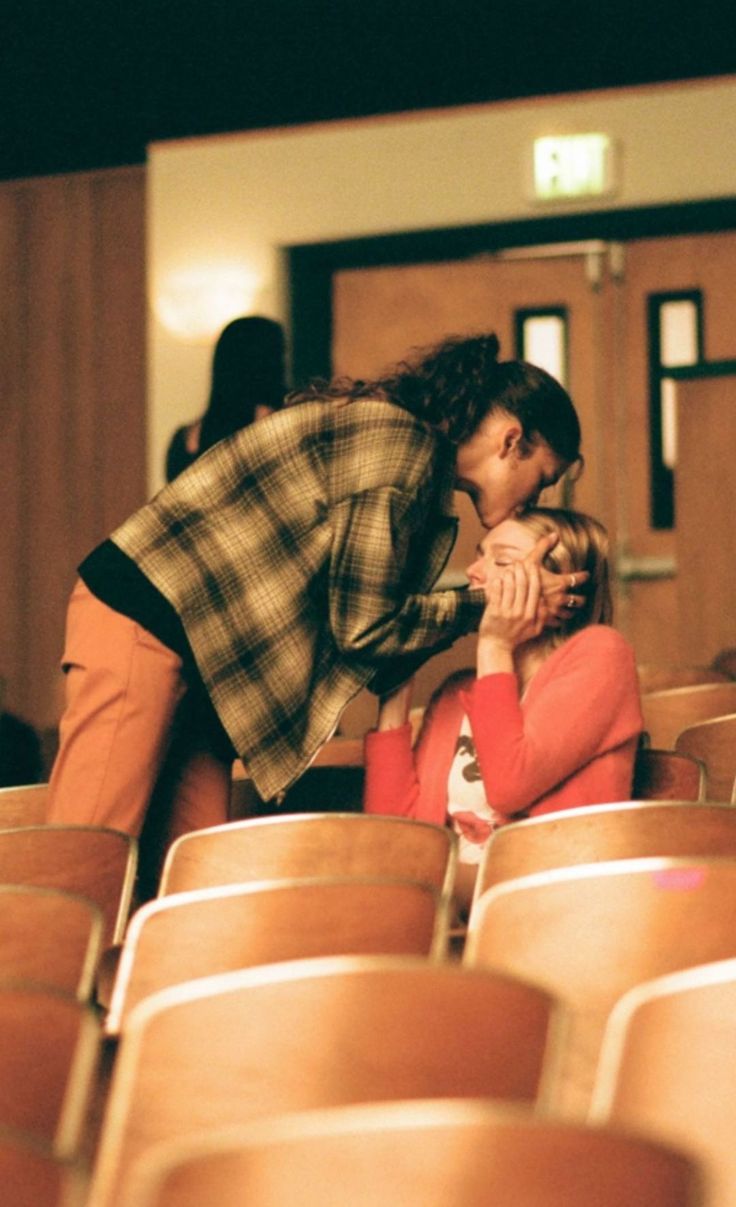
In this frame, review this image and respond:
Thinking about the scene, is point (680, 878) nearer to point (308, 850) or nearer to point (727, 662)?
point (308, 850)

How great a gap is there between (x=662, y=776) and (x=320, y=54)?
483 centimetres

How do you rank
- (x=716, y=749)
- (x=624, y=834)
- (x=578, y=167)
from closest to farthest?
(x=624, y=834) < (x=716, y=749) < (x=578, y=167)

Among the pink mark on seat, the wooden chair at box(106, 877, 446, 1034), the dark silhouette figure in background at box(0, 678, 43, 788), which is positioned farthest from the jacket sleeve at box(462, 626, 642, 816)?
the dark silhouette figure in background at box(0, 678, 43, 788)

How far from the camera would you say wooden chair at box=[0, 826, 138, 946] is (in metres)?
2.33

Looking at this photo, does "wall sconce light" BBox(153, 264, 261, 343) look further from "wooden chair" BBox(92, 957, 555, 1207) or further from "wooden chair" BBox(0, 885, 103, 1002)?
"wooden chair" BBox(92, 957, 555, 1207)

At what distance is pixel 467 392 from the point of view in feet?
9.09

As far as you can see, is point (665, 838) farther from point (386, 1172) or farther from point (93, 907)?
point (386, 1172)

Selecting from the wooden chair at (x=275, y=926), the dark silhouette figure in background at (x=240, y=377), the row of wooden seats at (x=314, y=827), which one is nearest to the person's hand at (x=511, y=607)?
Answer: the row of wooden seats at (x=314, y=827)

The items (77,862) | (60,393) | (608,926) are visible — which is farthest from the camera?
(60,393)

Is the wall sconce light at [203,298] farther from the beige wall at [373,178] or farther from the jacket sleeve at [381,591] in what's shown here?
the jacket sleeve at [381,591]

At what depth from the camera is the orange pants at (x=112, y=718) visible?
271cm

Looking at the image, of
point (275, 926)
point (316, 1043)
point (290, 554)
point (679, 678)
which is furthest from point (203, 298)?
point (316, 1043)

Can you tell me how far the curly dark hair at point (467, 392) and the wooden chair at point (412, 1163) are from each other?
1.91 metres

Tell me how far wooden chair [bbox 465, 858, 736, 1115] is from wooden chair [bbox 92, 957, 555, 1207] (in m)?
0.38
